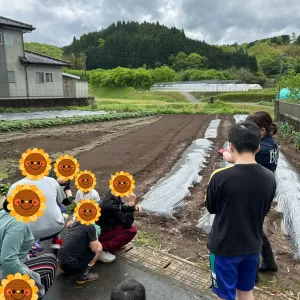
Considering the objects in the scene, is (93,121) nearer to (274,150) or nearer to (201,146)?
(201,146)

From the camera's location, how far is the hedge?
44.9 meters

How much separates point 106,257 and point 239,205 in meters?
1.86

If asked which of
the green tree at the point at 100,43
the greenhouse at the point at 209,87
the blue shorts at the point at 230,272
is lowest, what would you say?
the blue shorts at the point at 230,272

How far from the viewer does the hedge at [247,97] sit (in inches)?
1769

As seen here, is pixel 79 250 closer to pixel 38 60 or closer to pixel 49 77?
pixel 38 60

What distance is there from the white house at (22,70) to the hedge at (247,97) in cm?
2722

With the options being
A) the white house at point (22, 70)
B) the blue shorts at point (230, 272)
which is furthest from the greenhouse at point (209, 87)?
the blue shorts at point (230, 272)

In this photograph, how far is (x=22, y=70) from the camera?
24719 millimetres

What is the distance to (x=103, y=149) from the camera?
9.69 metres

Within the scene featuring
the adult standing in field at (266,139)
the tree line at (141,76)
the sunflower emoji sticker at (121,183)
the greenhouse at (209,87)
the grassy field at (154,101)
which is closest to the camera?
the sunflower emoji sticker at (121,183)

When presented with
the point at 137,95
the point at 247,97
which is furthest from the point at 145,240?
the point at 137,95

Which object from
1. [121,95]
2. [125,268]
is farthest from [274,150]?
[121,95]

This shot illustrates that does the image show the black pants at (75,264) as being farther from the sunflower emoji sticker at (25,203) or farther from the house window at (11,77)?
the house window at (11,77)

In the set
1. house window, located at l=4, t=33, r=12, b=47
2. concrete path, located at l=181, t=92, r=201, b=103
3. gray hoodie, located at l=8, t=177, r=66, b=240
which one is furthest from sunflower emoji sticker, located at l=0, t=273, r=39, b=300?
concrete path, located at l=181, t=92, r=201, b=103
